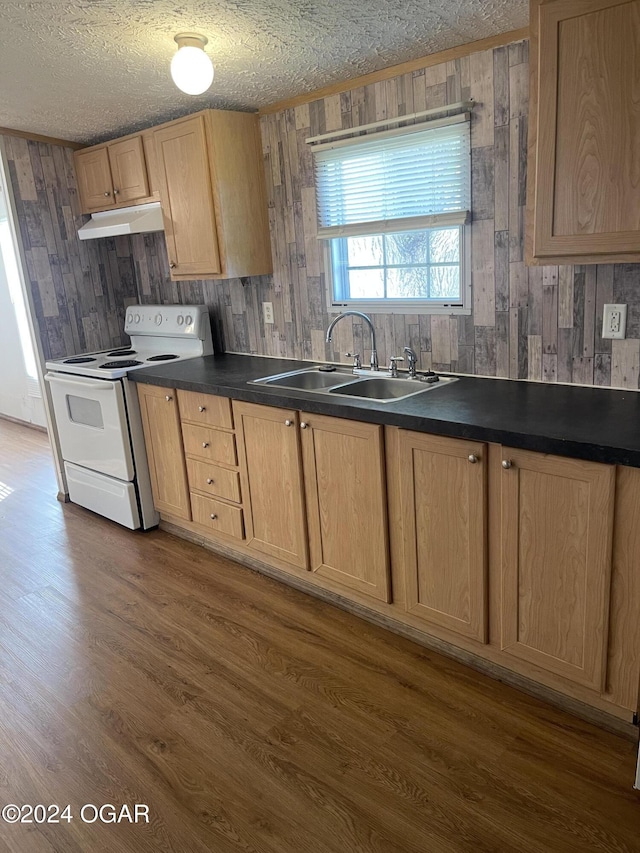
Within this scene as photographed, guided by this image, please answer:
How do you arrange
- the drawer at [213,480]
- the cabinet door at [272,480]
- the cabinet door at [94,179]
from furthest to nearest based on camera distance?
the cabinet door at [94,179]
the drawer at [213,480]
the cabinet door at [272,480]

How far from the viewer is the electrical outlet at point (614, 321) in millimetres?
2225

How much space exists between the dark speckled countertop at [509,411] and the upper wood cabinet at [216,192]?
0.74 metres

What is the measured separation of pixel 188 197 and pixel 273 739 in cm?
255

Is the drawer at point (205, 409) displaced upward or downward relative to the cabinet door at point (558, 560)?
upward

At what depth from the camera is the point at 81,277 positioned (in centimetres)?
407

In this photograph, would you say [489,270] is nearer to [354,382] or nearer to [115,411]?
[354,382]

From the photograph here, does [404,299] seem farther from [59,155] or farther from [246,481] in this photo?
[59,155]

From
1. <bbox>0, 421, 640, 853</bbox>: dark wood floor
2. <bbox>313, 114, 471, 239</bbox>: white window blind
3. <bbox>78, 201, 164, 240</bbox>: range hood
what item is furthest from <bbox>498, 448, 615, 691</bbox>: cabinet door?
<bbox>78, 201, 164, 240</bbox>: range hood

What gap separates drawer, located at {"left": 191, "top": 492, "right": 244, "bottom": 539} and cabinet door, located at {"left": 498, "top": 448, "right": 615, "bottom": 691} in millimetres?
1411

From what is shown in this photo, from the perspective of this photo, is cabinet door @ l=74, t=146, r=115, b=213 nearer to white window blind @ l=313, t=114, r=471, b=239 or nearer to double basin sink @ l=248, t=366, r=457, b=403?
white window blind @ l=313, t=114, r=471, b=239

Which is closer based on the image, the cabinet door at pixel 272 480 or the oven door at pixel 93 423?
the cabinet door at pixel 272 480

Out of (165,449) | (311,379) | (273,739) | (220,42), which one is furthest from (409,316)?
(273,739)

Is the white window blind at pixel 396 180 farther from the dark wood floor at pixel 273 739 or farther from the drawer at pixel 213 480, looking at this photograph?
the dark wood floor at pixel 273 739

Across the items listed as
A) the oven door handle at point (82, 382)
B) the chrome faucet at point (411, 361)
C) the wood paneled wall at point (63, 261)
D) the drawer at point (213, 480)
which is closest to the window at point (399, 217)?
the chrome faucet at point (411, 361)
